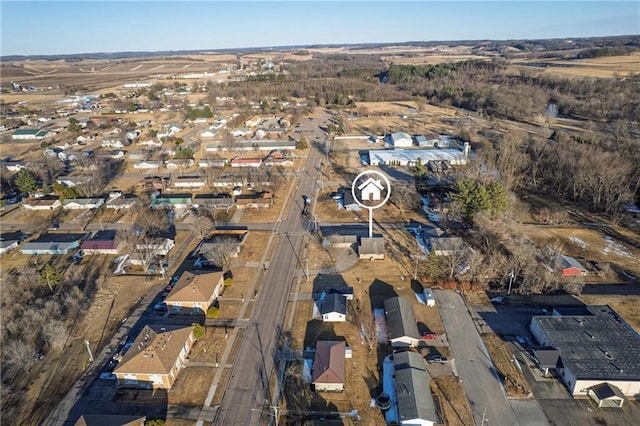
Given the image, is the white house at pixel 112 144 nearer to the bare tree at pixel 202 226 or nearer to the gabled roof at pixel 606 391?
the bare tree at pixel 202 226

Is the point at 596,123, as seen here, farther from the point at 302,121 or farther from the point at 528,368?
the point at 528,368

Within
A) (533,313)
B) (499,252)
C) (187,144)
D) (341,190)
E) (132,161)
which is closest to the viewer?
(533,313)

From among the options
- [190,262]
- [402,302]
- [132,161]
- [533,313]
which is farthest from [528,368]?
[132,161]

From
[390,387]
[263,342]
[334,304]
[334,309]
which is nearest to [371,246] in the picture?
[334,304]

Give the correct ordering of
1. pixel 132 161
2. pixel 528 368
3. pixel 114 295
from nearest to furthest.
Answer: pixel 528 368 < pixel 114 295 < pixel 132 161

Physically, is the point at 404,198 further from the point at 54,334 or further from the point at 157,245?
the point at 54,334

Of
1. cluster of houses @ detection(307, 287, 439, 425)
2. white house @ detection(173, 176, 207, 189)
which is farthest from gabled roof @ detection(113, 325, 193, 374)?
white house @ detection(173, 176, 207, 189)
